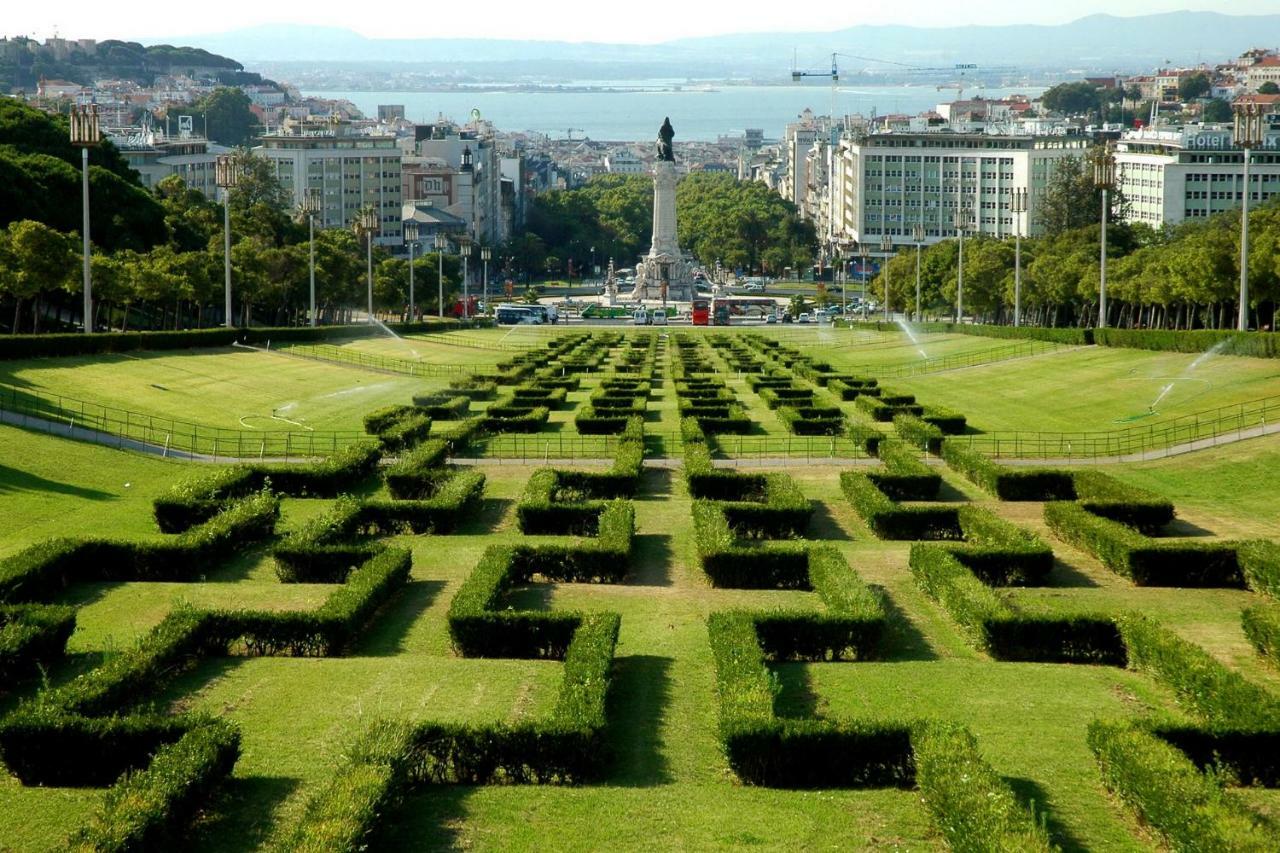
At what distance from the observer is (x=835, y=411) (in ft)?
183

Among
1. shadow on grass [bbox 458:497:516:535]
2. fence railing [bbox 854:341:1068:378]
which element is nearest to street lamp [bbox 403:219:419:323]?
fence railing [bbox 854:341:1068:378]

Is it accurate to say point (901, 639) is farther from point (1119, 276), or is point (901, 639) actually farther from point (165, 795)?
point (1119, 276)

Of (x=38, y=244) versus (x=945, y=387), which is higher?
(x=38, y=244)

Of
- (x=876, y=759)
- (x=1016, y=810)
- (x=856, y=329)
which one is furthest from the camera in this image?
(x=856, y=329)

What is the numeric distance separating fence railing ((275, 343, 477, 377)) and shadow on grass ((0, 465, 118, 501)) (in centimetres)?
3471

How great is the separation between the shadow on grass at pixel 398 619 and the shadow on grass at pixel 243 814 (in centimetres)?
646

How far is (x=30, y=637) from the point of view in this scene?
24.1m

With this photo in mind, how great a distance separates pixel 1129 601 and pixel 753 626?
857 centimetres

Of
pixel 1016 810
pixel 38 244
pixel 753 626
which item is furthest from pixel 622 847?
pixel 38 244

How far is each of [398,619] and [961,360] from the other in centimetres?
5694

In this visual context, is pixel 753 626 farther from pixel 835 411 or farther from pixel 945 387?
pixel 945 387

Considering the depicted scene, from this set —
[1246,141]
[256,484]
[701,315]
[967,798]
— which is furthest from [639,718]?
[701,315]

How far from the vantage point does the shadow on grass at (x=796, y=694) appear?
23.1 m

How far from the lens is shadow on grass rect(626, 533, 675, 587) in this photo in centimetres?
3244
